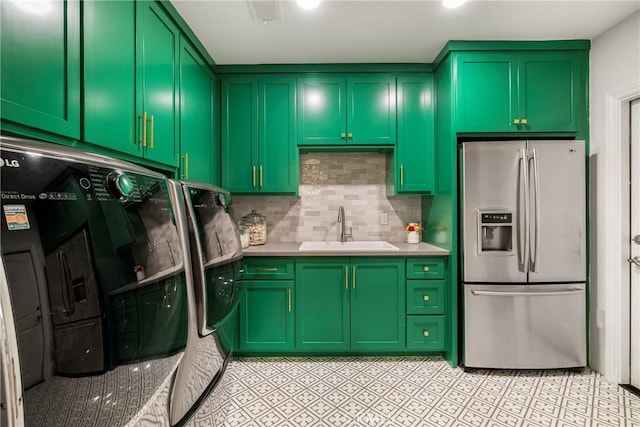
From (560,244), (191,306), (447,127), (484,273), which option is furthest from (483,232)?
(191,306)

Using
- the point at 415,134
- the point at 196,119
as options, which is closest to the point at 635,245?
the point at 415,134

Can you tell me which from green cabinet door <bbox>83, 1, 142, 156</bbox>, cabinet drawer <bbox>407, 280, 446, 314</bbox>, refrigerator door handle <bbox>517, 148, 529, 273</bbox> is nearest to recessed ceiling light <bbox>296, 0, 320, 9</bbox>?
green cabinet door <bbox>83, 1, 142, 156</bbox>

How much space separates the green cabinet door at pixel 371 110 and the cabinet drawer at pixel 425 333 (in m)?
1.53

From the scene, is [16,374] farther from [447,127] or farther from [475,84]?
[475,84]

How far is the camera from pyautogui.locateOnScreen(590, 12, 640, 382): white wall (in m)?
1.98

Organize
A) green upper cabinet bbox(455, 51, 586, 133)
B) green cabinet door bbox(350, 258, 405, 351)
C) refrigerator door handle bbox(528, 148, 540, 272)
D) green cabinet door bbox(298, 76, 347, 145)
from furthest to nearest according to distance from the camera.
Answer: green cabinet door bbox(298, 76, 347, 145), green cabinet door bbox(350, 258, 405, 351), green upper cabinet bbox(455, 51, 586, 133), refrigerator door handle bbox(528, 148, 540, 272)

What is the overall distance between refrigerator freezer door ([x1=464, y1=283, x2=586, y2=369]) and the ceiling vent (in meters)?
2.35

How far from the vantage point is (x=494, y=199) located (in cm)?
210

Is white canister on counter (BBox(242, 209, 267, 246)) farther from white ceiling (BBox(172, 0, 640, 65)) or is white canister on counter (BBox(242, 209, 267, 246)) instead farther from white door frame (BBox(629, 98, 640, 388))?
white door frame (BBox(629, 98, 640, 388))

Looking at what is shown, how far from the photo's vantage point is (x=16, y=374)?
1.41 feet

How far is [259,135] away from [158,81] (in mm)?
1014

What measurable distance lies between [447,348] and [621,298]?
1.22 metres

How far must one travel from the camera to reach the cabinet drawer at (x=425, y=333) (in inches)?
91.0

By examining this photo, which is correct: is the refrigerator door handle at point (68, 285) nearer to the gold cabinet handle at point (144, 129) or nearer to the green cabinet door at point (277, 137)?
the gold cabinet handle at point (144, 129)
